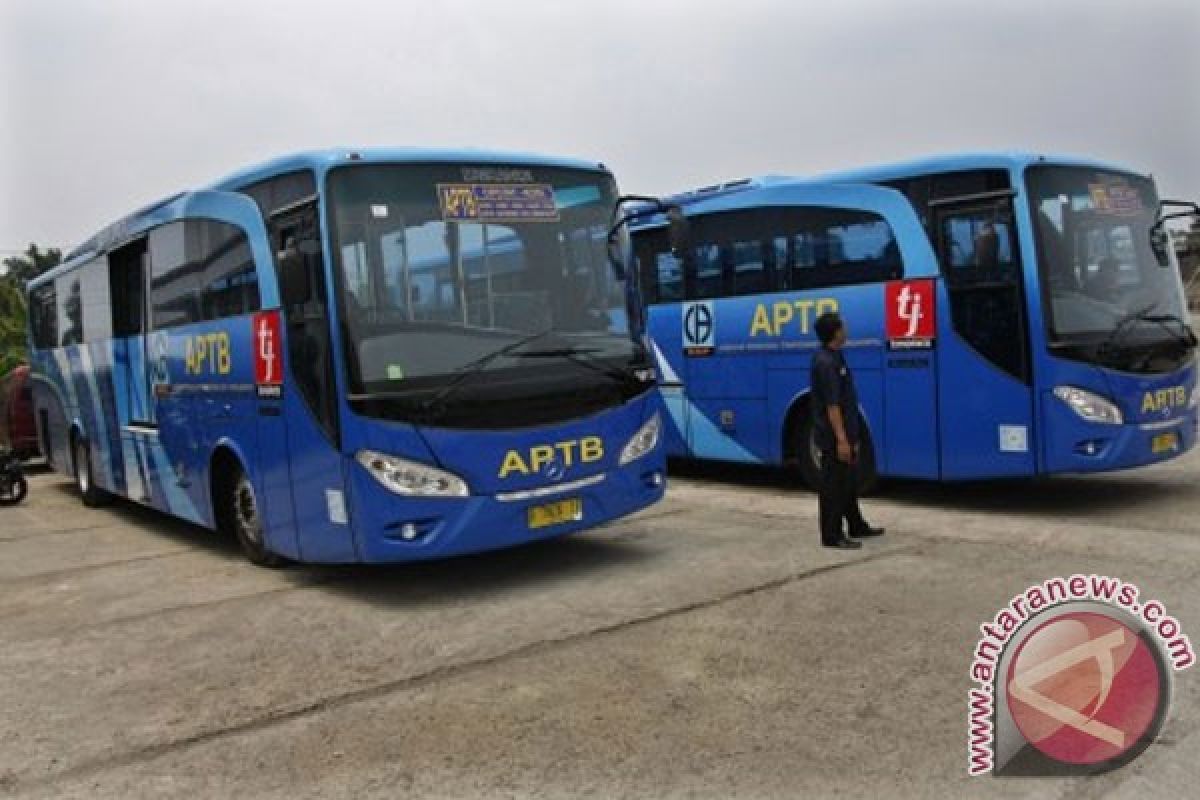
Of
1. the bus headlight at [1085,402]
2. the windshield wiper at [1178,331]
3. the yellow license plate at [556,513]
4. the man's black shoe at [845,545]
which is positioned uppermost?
the windshield wiper at [1178,331]

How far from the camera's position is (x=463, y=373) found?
6.66 metres

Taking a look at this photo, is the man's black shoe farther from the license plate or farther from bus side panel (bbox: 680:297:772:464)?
bus side panel (bbox: 680:297:772:464)

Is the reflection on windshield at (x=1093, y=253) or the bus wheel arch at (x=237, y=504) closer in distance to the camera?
the bus wheel arch at (x=237, y=504)

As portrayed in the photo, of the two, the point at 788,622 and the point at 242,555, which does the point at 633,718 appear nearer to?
the point at 788,622

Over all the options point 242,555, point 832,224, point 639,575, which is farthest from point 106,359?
point 832,224


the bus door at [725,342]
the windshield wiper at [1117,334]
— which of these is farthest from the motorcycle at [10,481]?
the windshield wiper at [1117,334]

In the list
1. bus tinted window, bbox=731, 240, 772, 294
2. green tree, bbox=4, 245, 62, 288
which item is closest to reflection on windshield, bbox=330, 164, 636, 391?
bus tinted window, bbox=731, 240, 772, 294

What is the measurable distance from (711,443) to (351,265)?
19.5 feet

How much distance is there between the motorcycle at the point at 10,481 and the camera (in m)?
13.1

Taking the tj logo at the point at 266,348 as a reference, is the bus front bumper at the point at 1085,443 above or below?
below

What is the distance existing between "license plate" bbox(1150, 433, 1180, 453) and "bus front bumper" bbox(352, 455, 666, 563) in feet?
16.2

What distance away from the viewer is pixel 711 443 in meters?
11.7

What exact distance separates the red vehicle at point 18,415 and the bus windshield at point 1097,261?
1434 centimetres
